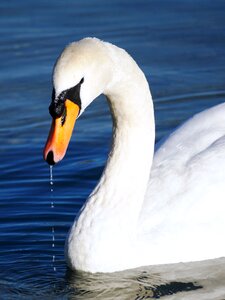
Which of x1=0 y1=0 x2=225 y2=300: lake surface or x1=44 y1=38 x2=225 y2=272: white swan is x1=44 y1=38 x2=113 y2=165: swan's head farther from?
x1=0 y1=0 x2=225 y2=300: lake surface

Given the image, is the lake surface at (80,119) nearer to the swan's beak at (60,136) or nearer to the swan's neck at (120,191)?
the swan's neck at (120,191)

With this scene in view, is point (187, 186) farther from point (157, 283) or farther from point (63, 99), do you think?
point (63, 99)

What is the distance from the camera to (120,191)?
8.41 metres

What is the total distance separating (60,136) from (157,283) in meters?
1.42

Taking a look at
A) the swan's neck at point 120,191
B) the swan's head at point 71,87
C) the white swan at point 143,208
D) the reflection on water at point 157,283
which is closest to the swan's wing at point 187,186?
the white swan at point 143,208

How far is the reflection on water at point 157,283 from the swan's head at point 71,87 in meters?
1.20

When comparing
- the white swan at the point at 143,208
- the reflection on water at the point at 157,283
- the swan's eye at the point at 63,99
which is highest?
the swan's eye at the point at 63,99

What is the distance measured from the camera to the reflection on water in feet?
26.3

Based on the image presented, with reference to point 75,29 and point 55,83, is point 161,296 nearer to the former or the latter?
point 55,83

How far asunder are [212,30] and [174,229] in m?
5.98

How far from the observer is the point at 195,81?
12633mm

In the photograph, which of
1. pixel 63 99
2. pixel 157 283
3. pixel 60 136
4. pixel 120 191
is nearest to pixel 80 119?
pixel 120 191

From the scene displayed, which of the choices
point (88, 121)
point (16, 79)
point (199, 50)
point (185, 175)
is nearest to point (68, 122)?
point (185, 175)

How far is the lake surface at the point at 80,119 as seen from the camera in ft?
27.0
